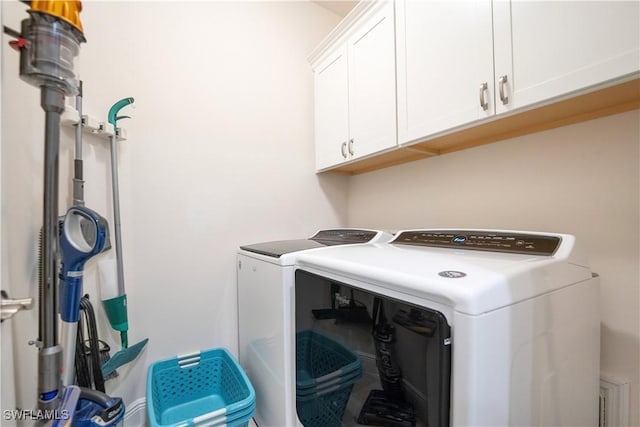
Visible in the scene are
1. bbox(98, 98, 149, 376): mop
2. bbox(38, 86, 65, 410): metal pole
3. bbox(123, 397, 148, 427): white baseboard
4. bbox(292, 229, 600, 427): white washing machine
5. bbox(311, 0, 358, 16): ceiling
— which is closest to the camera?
bbox(292, 229, 600, 427): white washing machine

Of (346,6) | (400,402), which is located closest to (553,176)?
(400,402)

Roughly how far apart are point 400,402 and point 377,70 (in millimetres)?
1405

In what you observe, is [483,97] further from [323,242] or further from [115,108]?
[115,108]

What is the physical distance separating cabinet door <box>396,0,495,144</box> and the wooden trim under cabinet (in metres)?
0.06

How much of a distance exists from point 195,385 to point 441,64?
1.98 metres

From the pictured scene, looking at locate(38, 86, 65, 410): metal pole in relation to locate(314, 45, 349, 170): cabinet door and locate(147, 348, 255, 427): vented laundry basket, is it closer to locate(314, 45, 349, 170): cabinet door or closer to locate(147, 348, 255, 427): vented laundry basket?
locate(147, 348, 255, 427): vented laundry basket

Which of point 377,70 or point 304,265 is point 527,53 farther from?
point 304,265

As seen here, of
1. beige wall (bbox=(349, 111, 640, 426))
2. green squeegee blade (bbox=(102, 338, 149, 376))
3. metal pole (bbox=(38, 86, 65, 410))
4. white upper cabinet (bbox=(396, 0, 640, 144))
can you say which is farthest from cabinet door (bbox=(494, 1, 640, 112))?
green squeegee blade (bbox=(102, 338, 149, 376))

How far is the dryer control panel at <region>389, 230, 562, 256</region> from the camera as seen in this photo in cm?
82

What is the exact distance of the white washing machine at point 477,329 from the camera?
0.56m

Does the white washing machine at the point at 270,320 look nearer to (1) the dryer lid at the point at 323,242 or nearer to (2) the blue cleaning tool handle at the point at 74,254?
(1) the dryer lid at the point at 323,242

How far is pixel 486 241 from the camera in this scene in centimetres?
96

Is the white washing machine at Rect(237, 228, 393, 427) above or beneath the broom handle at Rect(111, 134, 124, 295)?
beneath

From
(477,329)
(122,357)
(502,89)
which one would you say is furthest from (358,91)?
(122,357)
